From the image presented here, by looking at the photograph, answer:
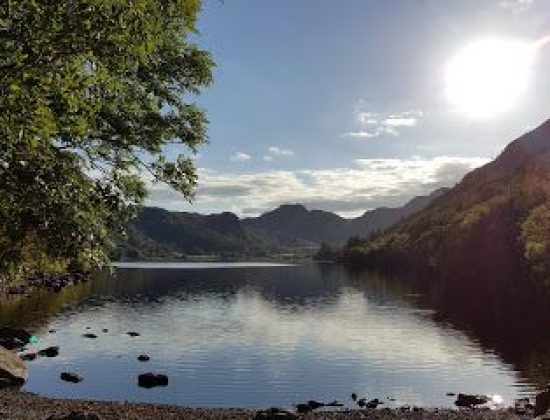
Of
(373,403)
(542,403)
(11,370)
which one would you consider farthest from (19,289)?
(542,403)

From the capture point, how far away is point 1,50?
1509cm

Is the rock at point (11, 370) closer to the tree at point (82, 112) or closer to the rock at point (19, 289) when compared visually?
the tree at point (82, 112)

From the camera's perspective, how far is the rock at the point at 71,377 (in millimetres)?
67113

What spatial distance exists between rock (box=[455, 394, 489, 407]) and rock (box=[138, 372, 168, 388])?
88.5 ft

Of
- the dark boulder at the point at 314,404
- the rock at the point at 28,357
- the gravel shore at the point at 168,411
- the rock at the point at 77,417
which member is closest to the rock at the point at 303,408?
the dark boulder at the point at 314,404

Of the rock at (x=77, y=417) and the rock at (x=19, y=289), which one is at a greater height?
the rock at (x=19, y=289)

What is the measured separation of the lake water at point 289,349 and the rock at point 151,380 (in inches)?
38.2

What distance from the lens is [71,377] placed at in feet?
221

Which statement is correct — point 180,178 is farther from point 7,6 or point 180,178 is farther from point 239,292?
point 239,292

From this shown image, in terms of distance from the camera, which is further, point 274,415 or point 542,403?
point 542,403

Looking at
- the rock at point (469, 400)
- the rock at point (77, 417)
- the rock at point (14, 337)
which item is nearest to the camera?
the rock at point (77, 417)

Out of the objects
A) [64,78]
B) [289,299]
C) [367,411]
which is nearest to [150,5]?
[64,78]

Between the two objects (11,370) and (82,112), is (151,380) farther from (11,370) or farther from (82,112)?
(82,112)

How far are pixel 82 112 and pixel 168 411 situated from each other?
1534 inches
